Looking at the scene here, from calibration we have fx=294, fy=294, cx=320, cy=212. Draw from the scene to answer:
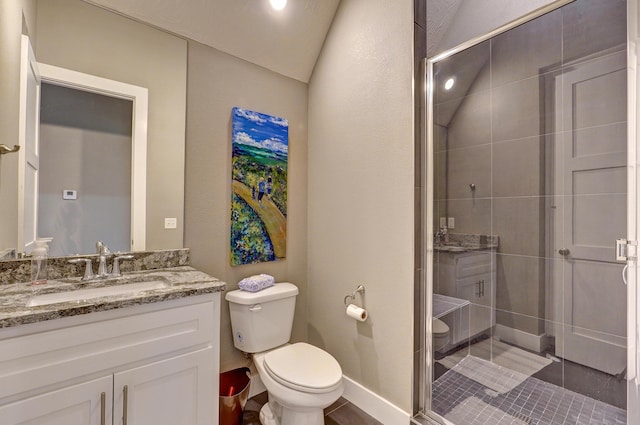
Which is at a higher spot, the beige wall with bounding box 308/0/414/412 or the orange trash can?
Answer: the beige wall with bounding box 308/0/414/412

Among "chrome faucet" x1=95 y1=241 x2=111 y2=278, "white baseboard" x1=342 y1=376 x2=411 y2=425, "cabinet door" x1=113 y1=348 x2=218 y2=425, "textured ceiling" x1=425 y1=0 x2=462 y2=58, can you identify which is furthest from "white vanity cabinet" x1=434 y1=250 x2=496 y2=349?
"chrome faucet" x1=95 y1=241 x2=111 y2=278

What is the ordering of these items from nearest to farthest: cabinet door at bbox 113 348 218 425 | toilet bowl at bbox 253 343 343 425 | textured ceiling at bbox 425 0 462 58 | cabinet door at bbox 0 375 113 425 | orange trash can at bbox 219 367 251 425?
cabinet door at bbox 0 375 113 425
cabinet door at bbox 113 348 218 425
toilet bowl at bbox 253 343 343 425
orange trash can at bbox 219 367 251 425
textured ceiling at bbox 425 0 462 58

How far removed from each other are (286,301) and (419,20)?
176cm

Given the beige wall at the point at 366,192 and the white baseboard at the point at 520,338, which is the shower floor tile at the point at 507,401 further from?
the beige wall at the point at 366,192

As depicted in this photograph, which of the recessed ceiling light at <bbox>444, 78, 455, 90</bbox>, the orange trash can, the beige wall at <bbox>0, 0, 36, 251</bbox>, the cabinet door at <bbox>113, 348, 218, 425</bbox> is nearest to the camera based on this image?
the cabinet door at <bbox>113, 348, 218, 425</bbox>

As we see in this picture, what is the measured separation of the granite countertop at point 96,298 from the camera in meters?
0.90

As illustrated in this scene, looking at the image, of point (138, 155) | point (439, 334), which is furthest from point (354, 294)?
point (138, 155)

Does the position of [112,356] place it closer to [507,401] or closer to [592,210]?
[507,401]

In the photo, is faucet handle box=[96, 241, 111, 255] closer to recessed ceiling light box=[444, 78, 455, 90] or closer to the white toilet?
the white toilet

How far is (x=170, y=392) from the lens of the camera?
3.82 feet

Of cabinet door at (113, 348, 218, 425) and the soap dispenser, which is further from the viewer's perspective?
the soap dispenser

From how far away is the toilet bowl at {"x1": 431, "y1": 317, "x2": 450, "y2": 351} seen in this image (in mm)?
1628

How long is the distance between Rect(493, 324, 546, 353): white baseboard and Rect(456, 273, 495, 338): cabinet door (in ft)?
0.23

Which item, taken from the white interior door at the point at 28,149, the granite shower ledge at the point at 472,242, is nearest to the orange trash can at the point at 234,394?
the white interior door at the point at 28,149
